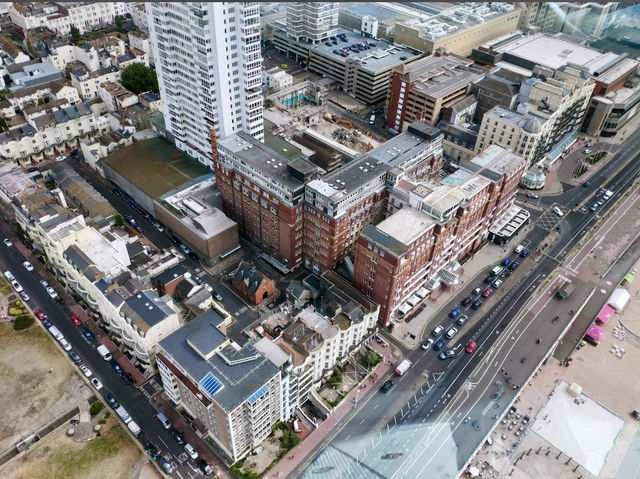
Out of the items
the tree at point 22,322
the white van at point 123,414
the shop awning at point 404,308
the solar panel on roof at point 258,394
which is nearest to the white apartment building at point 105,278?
the white van at point 123,414

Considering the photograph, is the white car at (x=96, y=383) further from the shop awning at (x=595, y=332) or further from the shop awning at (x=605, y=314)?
the shop awning at (x=605, y=314)

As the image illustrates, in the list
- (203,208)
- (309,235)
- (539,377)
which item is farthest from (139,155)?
(539,377)

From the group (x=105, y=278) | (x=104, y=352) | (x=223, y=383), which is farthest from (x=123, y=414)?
(x=223, y=383)

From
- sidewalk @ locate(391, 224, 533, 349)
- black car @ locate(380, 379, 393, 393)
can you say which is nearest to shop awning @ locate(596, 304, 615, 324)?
sidewalk @ locate(391, 224, 533, 349)

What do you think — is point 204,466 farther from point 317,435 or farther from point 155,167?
point 155,167

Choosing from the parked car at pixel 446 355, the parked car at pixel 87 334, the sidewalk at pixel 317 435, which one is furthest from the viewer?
the parked car at pixel 446 355

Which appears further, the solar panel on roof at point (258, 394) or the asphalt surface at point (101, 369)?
the asphalt surface at point (101, 369)
